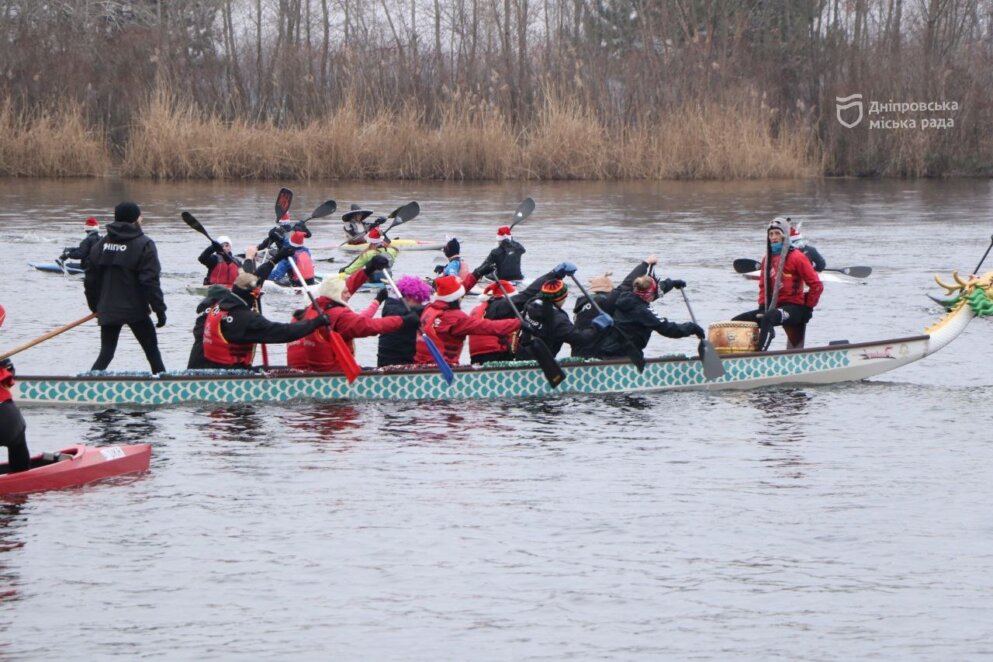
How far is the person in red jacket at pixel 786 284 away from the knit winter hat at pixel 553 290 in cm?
200

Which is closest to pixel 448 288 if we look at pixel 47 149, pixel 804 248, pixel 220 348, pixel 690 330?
pixel 220 348

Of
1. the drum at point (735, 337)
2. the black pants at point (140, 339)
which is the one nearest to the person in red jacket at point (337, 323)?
the black pants at point (140, 339)

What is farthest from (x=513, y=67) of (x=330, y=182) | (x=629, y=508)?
(x=629, y=508)

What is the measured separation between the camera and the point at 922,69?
39.7m

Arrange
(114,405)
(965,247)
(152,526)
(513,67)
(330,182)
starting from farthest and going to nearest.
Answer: (513,67) → (330,182) → (965,247) → (114,405) → (152,526)

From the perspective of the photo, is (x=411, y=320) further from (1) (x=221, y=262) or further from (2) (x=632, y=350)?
(1) (x=221, y=262)

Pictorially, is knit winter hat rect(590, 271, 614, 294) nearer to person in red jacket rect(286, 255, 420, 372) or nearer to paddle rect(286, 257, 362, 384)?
person in red jacket rect(286, 255, 420, 372)

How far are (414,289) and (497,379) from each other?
105 centimetres

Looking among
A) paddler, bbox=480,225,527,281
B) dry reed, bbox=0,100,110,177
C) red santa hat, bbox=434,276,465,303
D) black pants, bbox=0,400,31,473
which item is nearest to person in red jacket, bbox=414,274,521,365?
red santa hat, bbox=434,276,465,303

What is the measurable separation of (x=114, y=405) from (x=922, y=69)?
1207 inches

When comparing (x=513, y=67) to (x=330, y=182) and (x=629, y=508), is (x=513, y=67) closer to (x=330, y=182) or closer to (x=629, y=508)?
(x=330, y=182)

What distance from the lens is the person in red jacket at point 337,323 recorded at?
13109 mm

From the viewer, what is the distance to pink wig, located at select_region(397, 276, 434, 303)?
1349 cm

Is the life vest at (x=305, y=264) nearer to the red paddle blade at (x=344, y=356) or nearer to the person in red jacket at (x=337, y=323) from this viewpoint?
the person in red jacket at (x=337, y=323)
